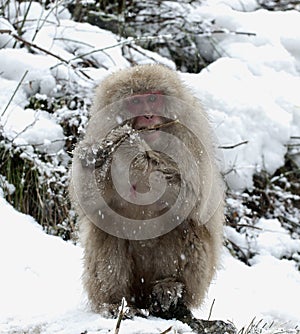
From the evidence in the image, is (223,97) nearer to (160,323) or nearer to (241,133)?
(241,133)

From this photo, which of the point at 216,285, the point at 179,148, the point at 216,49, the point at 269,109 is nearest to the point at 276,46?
the point at 216,49

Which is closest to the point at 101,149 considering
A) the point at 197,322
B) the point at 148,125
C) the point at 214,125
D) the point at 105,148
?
the point at 105,148

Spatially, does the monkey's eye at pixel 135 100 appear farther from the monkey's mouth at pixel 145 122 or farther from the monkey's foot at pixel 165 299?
the monkey's foot at pixel 165 299

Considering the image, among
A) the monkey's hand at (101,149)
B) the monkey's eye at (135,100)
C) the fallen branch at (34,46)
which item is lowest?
the fallen branch at (34,46)

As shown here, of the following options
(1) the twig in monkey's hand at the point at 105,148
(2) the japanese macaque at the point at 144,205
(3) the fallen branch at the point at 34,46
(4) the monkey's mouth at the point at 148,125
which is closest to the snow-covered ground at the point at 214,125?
(3) the fallen branch at the point at 34,46

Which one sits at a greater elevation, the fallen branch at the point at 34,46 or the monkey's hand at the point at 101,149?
the monkey's hand at the point at 101,149

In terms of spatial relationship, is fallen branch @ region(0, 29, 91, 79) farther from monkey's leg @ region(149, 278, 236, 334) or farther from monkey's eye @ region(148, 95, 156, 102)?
monkey's leg @ region(149, 278, 236, 334)

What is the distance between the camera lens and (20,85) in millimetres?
4766

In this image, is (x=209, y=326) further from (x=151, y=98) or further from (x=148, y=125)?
(x=151, y=98)

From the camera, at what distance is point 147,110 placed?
2818mm

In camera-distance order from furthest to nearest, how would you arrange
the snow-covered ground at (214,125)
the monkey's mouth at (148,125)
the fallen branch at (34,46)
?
the fallen branch at (34,46)
the snow-covered ground at (214,125)
the monkey's mouth at (148,125)

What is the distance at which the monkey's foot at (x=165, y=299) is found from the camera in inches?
103

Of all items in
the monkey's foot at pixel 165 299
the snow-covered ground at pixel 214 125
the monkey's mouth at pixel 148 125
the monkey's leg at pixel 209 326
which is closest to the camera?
the monkey's leg at pixel 209 326

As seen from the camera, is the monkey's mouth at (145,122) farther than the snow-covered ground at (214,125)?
No
